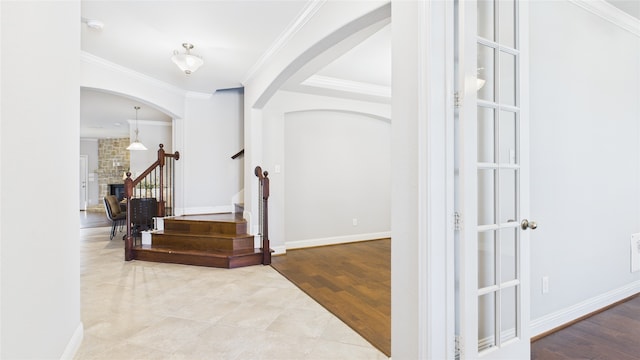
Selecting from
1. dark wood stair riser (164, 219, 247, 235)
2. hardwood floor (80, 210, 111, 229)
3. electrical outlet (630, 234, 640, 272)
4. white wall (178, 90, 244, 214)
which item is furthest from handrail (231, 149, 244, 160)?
electrical outlet (630, 234, 640, 272)

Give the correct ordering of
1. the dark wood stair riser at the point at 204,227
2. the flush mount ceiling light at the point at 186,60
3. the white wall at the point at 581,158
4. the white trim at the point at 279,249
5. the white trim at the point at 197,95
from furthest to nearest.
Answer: the white trim at the point at 197,95, the white trim at the point at 279,249, the dark wood stair riser at the point at 204,227, the flush mount ceiling light at the point at 186,60, the white wall at the point at 581,158

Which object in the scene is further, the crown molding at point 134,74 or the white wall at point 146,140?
the white wall at point 146,140

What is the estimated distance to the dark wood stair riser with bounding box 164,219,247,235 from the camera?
444 cm

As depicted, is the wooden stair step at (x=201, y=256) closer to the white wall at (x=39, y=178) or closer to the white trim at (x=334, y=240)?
the white trim at (x=334, y=240)

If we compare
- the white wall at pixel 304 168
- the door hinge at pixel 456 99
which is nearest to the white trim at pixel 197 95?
the white wall at pixel 304 168

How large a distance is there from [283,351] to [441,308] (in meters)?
1.13

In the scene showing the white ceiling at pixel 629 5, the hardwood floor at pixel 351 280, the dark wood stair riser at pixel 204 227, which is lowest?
the hardwood floor at pixel 351 280

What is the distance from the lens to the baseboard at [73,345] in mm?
1835

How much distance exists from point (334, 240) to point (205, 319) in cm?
324

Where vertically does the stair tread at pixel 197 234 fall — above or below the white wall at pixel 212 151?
below

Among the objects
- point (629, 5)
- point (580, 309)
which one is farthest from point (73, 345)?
point (629, 5)

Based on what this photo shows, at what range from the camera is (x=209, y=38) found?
3.29 m

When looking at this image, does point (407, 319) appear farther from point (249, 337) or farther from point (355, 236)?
point (355, 236)

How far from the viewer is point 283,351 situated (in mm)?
2088
